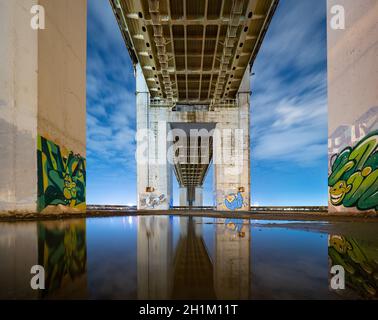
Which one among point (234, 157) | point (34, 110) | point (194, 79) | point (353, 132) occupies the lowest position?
point (234, 157)

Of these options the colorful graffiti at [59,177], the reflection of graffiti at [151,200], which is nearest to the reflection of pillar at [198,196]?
the reflection of graffiti at [151,200]

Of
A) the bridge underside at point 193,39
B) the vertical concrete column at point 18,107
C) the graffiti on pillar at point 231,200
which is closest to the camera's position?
the vertical concrete column at point 18,107

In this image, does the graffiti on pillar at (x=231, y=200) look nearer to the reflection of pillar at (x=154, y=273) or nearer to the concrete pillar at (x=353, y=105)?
the concrete pillar at (x=353, y=105)

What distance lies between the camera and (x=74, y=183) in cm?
1002

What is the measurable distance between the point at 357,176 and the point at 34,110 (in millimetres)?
12358

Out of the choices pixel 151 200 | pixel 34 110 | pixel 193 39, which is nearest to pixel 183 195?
pixel 151 200

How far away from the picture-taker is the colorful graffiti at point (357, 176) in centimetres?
849

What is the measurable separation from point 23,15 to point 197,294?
9.91 meters

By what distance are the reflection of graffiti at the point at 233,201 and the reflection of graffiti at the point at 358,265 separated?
2149cm

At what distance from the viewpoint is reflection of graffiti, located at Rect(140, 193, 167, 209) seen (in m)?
23.2

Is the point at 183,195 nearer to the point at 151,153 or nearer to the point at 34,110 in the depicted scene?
the point at 151,153

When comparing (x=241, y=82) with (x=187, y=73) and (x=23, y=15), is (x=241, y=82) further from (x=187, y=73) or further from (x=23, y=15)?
(x=23, y=15)

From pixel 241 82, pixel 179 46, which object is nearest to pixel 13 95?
pixel 179 46

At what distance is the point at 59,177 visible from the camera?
8734 millimetres
